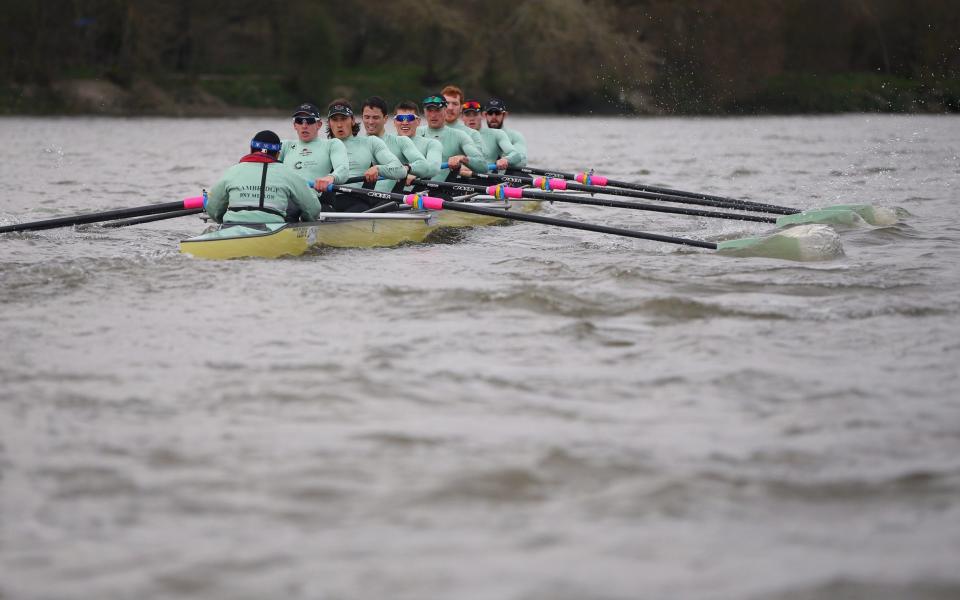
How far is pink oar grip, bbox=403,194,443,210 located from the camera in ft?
36.9

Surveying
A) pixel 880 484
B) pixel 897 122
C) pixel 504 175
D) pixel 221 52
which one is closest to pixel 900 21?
pixel 897 122

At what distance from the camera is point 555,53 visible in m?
58.3

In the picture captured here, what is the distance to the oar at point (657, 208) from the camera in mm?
12508

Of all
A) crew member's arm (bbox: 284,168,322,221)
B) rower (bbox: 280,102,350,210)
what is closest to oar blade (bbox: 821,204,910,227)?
rower (bbox: 280,102,350,210)

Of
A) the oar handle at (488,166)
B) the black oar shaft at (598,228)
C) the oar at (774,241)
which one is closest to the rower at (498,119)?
the oar handle at (488,166)

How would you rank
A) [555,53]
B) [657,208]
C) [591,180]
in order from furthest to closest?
[555,53] < [591,180] < [657,208]

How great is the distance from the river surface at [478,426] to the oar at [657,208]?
1.63m

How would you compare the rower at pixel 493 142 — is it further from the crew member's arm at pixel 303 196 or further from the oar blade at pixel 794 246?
the oar blade at pixel 794 246

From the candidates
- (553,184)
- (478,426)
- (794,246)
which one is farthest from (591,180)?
(478,426)

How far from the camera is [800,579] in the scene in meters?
4.09

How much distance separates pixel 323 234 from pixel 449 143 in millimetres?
4017

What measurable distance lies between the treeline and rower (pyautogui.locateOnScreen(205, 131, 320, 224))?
4019 centimetres

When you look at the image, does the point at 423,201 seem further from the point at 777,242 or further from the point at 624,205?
the point at 777,242

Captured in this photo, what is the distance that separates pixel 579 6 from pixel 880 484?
58.3 meters
